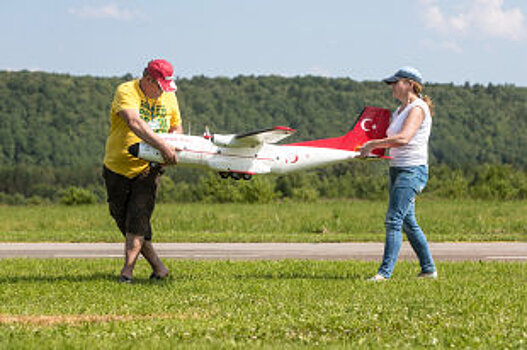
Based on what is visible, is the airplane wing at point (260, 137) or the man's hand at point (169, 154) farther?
the man's hand at point (169, 154)

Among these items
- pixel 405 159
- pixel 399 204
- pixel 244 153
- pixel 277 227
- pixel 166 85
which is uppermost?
pixel 166 85

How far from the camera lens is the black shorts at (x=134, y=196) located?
9.11 metres

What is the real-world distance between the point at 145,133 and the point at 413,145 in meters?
2.95

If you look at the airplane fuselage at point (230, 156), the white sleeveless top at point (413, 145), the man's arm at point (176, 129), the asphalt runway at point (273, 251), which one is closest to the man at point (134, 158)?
the man's arm at point (176, 129)

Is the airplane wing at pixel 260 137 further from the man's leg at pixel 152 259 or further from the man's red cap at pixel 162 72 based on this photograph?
the man's leg at pixel 152 259

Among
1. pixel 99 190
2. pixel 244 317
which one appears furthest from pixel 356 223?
pixel 99 190

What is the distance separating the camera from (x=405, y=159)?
9188 millimetres

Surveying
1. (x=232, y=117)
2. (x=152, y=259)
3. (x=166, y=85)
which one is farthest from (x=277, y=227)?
(x=232, y=117)

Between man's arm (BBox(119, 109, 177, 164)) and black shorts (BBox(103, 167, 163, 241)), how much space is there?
21.3 inches

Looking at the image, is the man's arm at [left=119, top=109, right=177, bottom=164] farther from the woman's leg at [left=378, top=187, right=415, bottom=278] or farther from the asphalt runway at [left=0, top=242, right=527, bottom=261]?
the asphalt runway at [left=0, top=242, right=527, bottom=261]

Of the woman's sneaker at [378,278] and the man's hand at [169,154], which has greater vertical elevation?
the man's hand at [169,154]

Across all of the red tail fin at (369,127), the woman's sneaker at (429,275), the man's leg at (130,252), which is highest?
the red tail fin at (369,127)

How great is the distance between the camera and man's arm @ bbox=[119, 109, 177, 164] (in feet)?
28.1

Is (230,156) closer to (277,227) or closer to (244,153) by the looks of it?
(244,153)
